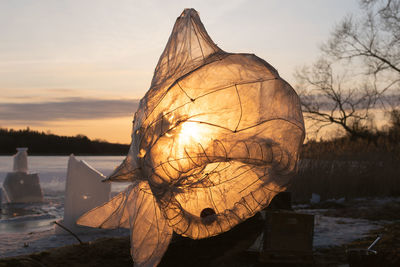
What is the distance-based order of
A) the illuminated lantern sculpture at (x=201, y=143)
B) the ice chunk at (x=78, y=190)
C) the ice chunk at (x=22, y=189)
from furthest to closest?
1. the ice chunk at (x=22, y=189)
2. the ice chunk at (x=78, y=190)
3. the illuminated lantern sculpture at (x=201, y=143)

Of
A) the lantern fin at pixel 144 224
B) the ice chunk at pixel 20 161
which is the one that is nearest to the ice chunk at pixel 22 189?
the ice chunk at pixel 20 161

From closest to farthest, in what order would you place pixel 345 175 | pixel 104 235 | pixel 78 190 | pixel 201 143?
pixel 201 143 → pixel 104 235 → pixel 78 190 → pixel 345 175

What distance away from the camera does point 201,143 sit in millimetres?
3477

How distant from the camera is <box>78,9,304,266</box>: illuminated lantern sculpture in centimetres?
342

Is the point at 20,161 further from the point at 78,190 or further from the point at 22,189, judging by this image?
the point at 78,190

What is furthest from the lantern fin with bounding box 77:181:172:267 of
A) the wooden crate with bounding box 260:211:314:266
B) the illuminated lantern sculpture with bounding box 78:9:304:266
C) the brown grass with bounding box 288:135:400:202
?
the brown grass with bounding box 288:135:400:202

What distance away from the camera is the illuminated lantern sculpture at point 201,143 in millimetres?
3420

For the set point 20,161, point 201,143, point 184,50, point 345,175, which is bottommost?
point 345,175

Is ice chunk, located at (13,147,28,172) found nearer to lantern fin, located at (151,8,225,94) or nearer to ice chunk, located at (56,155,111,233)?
ice chunk, located at (56,155,111,233)

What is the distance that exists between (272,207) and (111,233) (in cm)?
Result: 303

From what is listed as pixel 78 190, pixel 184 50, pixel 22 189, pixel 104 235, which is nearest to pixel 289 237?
pixel 184 50

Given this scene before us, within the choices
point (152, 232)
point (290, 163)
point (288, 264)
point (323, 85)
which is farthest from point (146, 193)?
point (323, 85)

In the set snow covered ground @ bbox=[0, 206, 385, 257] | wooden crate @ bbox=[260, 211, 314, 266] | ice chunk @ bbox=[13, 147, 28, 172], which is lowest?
snow covered ground @ bbox=[0, 206, 385, 257]

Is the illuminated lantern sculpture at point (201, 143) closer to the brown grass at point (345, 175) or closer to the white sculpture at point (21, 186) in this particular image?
the white sculpture at point (21, 186)
